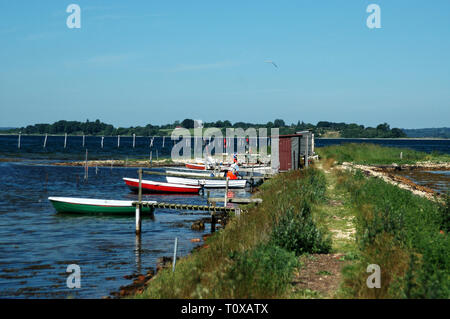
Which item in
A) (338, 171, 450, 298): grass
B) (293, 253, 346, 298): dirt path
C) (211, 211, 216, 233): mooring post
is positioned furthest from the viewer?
(211, 211, 216, 233): mooring post

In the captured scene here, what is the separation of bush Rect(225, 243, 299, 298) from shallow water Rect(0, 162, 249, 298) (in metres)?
6.04

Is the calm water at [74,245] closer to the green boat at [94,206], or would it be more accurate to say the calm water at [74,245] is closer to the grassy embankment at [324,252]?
the green boat at [94,206]

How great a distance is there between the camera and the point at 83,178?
5959cm

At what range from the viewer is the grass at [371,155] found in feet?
220

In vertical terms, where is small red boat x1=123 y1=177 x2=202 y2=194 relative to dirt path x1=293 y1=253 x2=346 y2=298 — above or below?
below

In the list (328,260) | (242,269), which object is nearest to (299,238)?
(328,260)

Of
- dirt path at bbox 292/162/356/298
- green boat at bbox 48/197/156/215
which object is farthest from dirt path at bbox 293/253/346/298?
green boat at bbox 48/197/156/215

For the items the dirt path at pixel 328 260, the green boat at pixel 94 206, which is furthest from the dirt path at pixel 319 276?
the green boat at pixel 94 206

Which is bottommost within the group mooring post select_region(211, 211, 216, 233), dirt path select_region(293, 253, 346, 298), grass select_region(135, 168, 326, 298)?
mooring post select_region(211, 211, 216, 233)

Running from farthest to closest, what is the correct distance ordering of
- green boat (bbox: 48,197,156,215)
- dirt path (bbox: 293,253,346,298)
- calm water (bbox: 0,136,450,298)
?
1. green boat (bbox: 48,197,156,215)
2. calm water (bbox: 0,136,450,298)
3. dirt path (bbox: 293,253,346,298)

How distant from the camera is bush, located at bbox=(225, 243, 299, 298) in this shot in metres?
9.55

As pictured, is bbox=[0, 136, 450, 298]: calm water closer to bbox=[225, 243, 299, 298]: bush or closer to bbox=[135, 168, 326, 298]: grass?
bbox=[135, 168, 326, 298]: grass

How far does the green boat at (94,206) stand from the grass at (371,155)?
3900 cm

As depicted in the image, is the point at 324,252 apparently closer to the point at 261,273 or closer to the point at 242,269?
the point at 261,273
